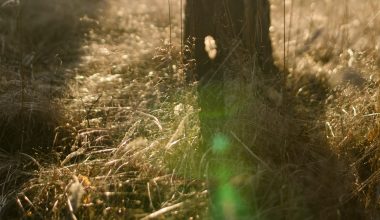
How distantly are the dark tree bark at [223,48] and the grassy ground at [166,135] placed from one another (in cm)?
9

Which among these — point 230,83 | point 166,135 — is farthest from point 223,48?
point 166,135

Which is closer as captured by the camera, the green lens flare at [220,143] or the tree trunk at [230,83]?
the tree trunk at [230,83]

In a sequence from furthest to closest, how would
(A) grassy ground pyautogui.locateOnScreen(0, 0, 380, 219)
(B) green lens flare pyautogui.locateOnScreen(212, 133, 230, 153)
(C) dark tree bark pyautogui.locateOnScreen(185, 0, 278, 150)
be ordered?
(C) dark tree bark pyautogui.locateOnScreen(185, 0, 278, 150) → (B) green lens flare pyautogui.locateOnScreen(212, 133, 230, 153) → (A) grassy ground pyautogui.locateOnScreen(0, 0, 380, 219)

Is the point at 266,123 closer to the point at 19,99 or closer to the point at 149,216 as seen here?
the point at 149,216

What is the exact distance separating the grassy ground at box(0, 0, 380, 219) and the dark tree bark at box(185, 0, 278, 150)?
0.28ft

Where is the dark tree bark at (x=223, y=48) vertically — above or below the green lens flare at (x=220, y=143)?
above

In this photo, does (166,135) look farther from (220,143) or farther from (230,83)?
(230,83)

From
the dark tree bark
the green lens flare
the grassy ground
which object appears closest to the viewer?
the grassy ground

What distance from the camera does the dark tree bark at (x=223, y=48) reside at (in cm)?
262

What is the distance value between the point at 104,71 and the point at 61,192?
1.31 m

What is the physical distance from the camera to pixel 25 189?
87.5 inches

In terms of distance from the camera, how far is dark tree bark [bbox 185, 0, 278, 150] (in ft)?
8.59

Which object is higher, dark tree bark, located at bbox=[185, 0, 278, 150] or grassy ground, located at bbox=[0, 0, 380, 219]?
dark tree bark, located at bbox=[185, 0, 278, 150]

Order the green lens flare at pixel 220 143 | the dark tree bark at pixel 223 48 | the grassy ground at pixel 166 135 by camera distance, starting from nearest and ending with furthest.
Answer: the grassy ground at pixel 166 135
the green lens flare at pixel 220 143
the dark tree bark at pixel 223 48
